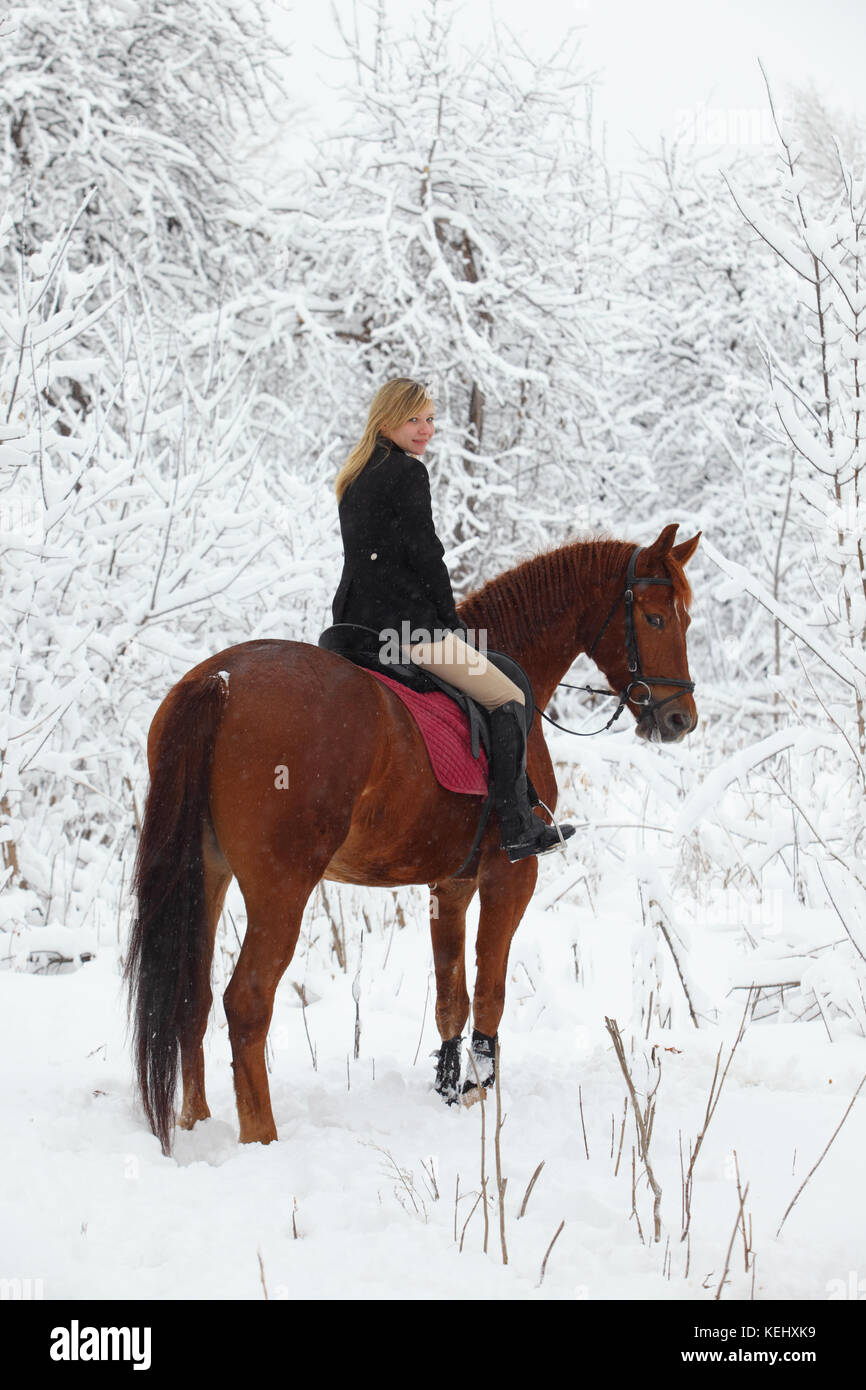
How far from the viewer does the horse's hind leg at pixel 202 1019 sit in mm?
2936

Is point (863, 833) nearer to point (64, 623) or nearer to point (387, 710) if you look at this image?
point (387, 710)

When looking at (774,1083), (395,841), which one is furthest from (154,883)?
(774,1083)

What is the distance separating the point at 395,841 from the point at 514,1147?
984 millimetres

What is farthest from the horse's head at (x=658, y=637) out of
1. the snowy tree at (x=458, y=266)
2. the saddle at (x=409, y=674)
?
the snowy tree at (x=458, y=266)

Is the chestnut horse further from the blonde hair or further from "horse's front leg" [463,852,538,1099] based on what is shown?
the blonde hair

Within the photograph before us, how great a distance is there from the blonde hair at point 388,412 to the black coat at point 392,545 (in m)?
0.04

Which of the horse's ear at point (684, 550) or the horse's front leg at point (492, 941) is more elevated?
the horse's ear at point (684, 550)

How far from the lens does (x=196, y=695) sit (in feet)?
9.56

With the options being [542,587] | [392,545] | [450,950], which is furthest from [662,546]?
[450,950]

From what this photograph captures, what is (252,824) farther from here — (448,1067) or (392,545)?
(448,1067)

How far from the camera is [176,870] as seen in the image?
2896mm

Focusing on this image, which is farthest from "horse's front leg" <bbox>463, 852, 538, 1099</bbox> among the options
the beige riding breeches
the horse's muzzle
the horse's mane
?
the horse's mane

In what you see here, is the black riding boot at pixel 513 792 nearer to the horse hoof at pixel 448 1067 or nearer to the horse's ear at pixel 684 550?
the horse hoof at pixel 448 1067
